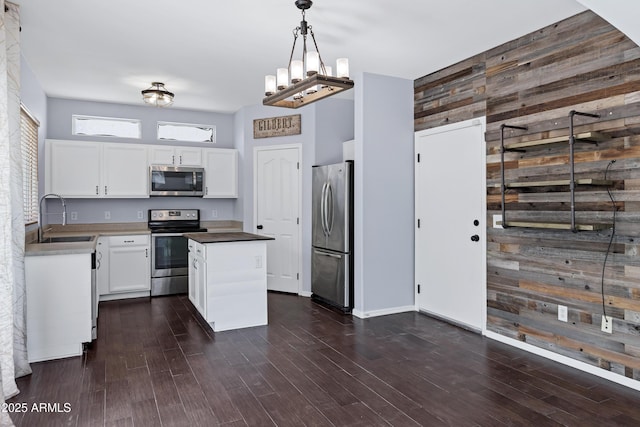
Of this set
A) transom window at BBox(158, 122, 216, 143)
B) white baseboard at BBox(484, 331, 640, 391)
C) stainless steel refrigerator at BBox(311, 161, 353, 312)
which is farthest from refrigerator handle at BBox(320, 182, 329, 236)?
transom window at BBox(158, 122, 216, 143)

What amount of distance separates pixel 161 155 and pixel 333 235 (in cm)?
279

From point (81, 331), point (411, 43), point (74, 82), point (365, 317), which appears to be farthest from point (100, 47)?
point (365, 317)

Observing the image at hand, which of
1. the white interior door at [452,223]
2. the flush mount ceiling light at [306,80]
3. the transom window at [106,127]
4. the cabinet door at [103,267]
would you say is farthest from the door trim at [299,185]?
the flush mount ceiling light at [306,80]

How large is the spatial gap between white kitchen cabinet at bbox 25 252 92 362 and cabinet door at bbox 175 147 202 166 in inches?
110

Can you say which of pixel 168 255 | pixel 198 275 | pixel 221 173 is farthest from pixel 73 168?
pixel 198 275

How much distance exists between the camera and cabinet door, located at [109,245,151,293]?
17.3 feet

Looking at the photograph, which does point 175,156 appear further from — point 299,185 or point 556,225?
point 556,225

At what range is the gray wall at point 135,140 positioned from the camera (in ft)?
18.5

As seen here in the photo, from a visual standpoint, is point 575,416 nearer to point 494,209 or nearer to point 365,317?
point 494,209

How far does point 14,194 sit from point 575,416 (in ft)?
12.7

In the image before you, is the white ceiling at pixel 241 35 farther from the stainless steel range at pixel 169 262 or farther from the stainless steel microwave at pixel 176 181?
the stainless steel range at pixel 169 262

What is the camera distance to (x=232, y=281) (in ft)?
13.4

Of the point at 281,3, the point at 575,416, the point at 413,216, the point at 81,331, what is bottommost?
the point at 575,416

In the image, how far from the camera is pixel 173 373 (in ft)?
10.0
